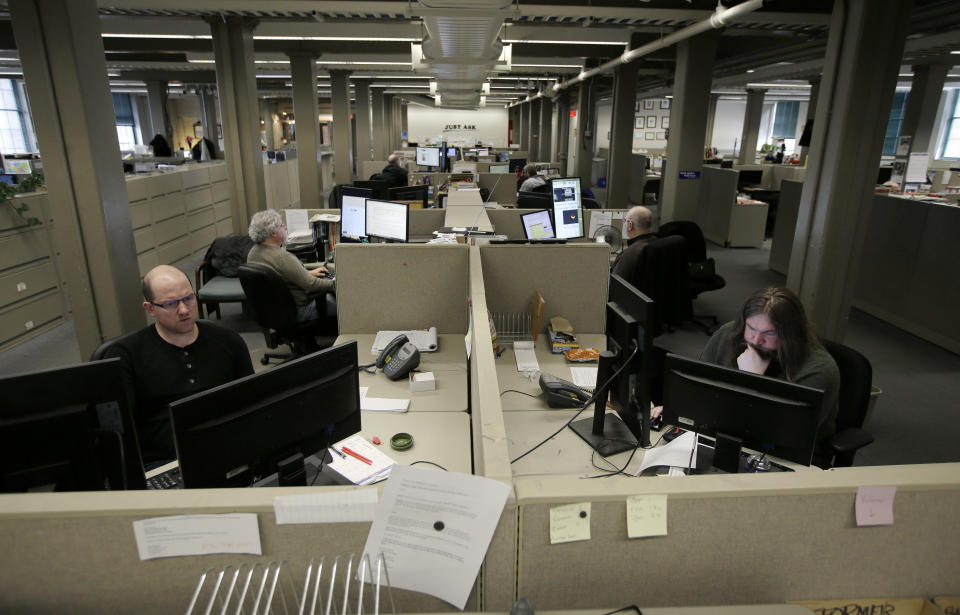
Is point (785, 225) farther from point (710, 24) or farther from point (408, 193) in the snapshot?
point (408, 193)

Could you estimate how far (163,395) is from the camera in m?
2.00

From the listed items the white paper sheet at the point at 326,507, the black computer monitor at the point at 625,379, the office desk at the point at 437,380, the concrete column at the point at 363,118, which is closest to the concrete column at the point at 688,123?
the office desk at the point at 437,380

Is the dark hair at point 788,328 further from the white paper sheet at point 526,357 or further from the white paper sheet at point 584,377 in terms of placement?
the white paper sheet at point 526,357

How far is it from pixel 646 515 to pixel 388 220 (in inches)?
149

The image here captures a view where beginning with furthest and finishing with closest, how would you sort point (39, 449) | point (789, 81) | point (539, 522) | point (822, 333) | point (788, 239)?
point (789, 81) < point (788, 239) < point (822, 333) < point (39, 449) < point (539, 522)

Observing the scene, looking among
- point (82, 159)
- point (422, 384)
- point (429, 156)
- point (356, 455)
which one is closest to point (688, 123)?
point (429, 156)

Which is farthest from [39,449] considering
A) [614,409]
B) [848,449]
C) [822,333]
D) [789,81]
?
[789,81]

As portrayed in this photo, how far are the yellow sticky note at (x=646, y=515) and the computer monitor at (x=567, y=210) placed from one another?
382 cm

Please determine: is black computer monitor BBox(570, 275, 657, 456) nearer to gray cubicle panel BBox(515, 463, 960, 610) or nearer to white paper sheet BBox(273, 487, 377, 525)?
gray cubicle panel BBox(515, 463, 960, 610)

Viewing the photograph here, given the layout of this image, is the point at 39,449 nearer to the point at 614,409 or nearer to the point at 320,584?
the point at 320,584

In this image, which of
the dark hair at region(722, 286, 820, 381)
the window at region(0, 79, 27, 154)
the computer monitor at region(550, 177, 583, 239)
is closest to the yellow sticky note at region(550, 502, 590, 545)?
the dark hair at region(722, 286, 820, 381)

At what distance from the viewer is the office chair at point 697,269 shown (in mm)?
4727

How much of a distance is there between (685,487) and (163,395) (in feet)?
5.97

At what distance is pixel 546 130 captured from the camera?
1770 centimetres
